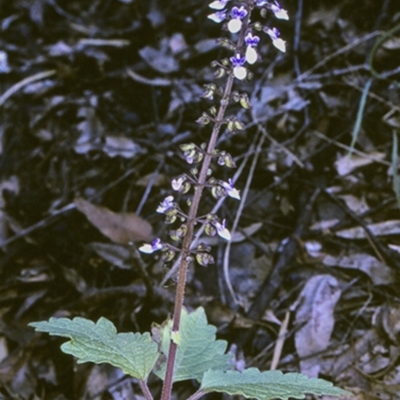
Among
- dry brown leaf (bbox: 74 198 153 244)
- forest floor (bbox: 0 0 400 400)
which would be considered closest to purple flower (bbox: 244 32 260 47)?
forest floor (bbox: 0 0 400 400)

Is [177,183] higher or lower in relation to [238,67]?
lower

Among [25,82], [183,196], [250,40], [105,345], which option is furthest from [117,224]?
[25,82]

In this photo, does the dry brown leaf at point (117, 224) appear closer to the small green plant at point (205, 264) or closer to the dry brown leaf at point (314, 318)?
the dry brown leaf at point (314, 318)

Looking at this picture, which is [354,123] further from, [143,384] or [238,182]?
[143,384]

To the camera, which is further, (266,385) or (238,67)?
(266,385)

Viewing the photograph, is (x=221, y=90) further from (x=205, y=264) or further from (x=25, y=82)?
(x=25, y=82)

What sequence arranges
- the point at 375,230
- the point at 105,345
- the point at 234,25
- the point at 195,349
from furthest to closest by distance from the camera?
the point at 375,230 → the point at 195,349 → the point at 105,345 → the point at 234,25

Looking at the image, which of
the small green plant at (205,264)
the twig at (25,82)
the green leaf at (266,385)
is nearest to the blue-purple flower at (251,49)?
the small green plant at (205,264)
